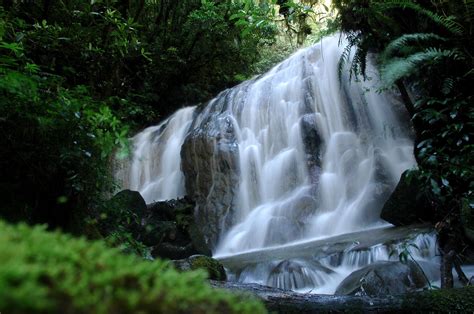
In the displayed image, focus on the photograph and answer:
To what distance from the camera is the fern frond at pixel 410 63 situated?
498 centimetres

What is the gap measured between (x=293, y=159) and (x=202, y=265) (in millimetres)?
Answer: 5409

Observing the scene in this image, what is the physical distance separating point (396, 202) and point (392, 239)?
4.54 feet

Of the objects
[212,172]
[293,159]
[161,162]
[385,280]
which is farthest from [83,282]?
[161,162]

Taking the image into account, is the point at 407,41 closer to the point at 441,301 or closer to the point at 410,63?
the point at 410,63

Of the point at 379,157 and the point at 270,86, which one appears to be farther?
the point at 270,86

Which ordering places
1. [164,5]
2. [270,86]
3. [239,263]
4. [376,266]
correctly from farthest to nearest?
1. [164,5]
2. [270,86]
3. [239,263]
4. [376,266]

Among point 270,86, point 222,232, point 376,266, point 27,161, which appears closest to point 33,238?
point 27,161

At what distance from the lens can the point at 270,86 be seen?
1149cm

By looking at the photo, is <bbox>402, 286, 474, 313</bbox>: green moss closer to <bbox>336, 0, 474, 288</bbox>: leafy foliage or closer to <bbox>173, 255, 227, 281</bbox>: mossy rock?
<bbox>336, 0, 474, 288</bbox>: leafy foliage

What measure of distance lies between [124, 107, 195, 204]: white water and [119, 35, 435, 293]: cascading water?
39mm

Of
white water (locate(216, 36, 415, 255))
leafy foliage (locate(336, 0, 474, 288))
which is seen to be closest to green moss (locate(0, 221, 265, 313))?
leafy foliage (locate(336, 0, 474, 288))

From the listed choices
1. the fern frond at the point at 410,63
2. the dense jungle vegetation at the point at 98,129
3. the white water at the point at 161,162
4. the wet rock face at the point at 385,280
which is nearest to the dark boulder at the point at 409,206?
the dense jungle vegetation at the point at 98,129

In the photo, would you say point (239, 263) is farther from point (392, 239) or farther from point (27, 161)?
point (27, 161)

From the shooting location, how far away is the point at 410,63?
199 inches
